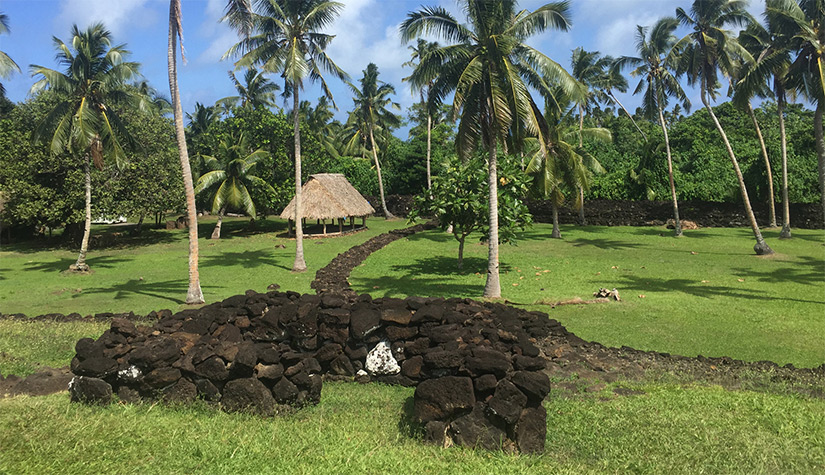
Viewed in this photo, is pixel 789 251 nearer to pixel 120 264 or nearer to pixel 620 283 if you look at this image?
pixel 620 283

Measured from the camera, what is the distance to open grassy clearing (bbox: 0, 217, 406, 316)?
53.8ft

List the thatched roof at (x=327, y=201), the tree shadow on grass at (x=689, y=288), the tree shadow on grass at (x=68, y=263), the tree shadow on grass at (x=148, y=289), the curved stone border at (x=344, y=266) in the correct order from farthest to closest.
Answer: the thatched roof at (x=327, y=201) < the tree shadow on grass at (x=68, y=263) < the curved stone border at (x=344, y=266) < the tree shadow on grass at (x=148, y=289) < the tree shadow on grass at (x=689, y=288)

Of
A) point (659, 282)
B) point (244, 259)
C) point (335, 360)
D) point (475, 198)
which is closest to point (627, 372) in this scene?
point (335, 360)

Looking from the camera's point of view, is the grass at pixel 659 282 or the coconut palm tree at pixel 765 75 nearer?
the grass at pixel 659 282

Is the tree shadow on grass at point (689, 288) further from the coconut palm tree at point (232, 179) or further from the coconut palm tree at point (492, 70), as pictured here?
the coconut palm tree at point (232, 179)

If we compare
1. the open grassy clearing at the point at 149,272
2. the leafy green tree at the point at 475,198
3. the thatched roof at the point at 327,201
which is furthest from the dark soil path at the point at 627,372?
the thatched roof at the point at 327,201

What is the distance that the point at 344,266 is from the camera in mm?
22125

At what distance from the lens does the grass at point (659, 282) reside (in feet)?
36.9

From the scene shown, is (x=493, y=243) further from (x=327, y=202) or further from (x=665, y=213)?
(x=665, y=213)

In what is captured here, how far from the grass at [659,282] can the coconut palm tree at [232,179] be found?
11.3 metres

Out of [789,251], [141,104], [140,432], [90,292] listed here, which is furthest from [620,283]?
[141,104]

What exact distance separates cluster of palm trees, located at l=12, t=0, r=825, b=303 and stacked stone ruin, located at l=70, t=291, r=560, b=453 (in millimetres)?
7910

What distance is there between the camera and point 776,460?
5520 millimetres

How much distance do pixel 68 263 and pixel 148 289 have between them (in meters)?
9.47
